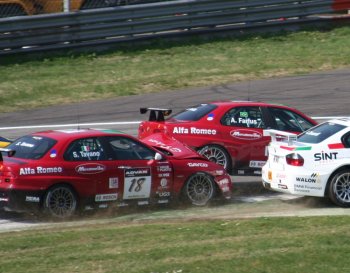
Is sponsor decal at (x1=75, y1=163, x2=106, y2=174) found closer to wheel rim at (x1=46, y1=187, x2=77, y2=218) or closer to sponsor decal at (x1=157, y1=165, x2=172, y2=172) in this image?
wheel rim at (x1=46, y1=187, x2=77, y2=218)

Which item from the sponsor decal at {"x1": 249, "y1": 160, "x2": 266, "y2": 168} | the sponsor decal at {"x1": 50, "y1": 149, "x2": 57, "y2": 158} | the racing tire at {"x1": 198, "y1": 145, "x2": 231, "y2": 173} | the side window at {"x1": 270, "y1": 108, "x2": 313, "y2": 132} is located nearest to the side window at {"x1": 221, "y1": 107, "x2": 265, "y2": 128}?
the side window at {"x1": 270, "y1": 108, "x2": 313, "y2": 132}

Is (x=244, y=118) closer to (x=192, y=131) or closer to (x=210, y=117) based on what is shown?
(x=210, y=117)

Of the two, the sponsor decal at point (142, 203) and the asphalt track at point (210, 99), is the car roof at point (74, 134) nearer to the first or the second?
the sponsor decal at point (142, 203)

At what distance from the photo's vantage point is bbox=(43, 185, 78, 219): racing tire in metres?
12.9

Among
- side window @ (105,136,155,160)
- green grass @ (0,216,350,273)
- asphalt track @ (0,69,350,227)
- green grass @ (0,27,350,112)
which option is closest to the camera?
green grass @ (0,216,350,273)

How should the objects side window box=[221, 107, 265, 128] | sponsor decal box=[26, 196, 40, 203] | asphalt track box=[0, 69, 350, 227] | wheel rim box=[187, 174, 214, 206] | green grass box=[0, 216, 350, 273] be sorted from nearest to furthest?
green grass box=[0, 216, 350, 273], sponsor decal box=[26, 196, 40, 203], wheel rim box=[187, 174, 214, 206], side window box=[221, 107, 265, 128], asphalt track box=[0, 69, 350, 227]

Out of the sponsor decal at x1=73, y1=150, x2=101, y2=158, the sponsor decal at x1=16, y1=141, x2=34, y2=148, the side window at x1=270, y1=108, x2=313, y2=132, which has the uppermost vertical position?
the side window at x1=270, y1=108, x2=313, y2=132

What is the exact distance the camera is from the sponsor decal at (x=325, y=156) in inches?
545

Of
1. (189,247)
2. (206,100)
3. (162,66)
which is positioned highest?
(162,66)

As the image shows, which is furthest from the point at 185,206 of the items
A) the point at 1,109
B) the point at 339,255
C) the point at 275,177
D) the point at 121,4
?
the point at 121,4

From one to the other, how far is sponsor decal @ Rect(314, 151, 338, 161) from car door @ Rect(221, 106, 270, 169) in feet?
8.19

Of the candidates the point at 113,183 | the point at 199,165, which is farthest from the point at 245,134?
the point at 113,183

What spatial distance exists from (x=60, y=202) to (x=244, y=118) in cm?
466

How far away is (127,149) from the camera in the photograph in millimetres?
A: 13953
